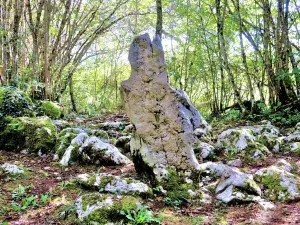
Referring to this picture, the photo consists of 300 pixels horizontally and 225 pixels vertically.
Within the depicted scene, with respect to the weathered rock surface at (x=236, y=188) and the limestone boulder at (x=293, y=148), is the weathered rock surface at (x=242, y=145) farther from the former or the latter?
the weathered rock surface at (x=236, y=188)

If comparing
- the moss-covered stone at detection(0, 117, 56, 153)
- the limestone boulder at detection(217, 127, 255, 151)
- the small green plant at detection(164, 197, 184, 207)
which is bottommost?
the small green plant at detection(164, 197, 184, 207)

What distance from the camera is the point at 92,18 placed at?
38.0 ft

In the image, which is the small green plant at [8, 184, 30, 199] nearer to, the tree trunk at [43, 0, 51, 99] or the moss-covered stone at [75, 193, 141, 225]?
the moss-covered stone at [75, 193, 141, 225]

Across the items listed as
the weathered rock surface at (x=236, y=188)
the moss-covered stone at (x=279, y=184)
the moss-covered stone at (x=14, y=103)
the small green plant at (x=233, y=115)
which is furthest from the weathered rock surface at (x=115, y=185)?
the small green plant at (x=233, y=115)

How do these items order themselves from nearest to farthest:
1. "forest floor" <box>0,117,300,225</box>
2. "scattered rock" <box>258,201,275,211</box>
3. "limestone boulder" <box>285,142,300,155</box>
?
"forest floor" <box>0,117,300,225</box> → "scattered rock" <box>258,201,275,211</box> → "limestone boulder" <box>285,142,300,155</box>

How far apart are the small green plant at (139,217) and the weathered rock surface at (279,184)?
164 cm

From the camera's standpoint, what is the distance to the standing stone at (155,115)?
3.97 meters

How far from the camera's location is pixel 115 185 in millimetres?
3451

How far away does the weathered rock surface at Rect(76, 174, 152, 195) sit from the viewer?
11.1 ft

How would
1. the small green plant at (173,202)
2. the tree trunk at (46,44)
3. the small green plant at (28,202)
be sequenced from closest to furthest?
the small green plant at (28,202) < the small green plant at (173,202) < the tree trunk at (46,44)

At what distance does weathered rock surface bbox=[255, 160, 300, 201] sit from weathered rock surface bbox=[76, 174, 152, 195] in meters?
1.59

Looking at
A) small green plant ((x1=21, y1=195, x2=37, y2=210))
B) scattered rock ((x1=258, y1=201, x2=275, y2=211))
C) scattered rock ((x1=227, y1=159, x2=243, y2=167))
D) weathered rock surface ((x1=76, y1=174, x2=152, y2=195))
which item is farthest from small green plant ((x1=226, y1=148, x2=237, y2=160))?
small green plant ((x1=21, y1=195, x2=37, y2=210))

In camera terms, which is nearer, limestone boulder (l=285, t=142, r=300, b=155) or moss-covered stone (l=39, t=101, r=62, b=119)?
limestone boulder (l=285, t=142, r=300, b=155)

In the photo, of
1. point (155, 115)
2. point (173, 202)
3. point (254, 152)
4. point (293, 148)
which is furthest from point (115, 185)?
point (293, 148)
